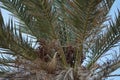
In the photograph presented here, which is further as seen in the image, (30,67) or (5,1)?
(5,1)

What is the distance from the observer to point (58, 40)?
24.0 feet

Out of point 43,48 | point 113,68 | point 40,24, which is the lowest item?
point 113,68

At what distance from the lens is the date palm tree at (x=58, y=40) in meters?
6.81

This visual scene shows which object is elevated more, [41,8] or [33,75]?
[41,8]

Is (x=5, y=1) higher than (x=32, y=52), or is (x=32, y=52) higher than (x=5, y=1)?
(x=5, y=1)

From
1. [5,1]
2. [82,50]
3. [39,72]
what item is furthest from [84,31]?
[5,1]

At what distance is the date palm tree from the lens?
6.81 metres

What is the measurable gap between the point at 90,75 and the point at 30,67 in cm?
110

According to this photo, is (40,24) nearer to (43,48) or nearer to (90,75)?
(43,48)

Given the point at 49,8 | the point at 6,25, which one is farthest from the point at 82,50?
the point at 6,25

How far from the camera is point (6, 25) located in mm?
7117

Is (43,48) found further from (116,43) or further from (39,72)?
(116,43)

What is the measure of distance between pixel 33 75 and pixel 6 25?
3.49ft

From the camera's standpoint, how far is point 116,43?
25.2 feet
